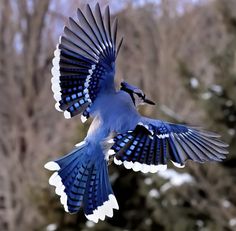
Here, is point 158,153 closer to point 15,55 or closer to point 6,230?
point 6,230

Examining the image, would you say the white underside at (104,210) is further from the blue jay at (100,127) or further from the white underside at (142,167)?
the white underside at (142,167)

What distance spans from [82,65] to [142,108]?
370 centimetres

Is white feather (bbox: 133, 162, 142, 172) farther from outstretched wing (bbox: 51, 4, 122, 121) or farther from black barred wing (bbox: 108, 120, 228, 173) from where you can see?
outstretched wing (bbox: 51, 4, 122, 121)

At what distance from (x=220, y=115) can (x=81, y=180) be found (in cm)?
420

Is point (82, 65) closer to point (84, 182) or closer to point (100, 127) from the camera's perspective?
point (100, 127)

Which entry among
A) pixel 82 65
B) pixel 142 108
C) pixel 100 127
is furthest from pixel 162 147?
pixel 142 108

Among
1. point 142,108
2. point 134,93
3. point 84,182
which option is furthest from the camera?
point 142,108

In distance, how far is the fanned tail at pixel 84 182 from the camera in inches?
62.7

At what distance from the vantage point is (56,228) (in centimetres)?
610

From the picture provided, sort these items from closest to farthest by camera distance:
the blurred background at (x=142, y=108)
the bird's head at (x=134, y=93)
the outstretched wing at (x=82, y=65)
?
the bird's head at (x=134, y=93), the outstretched wing at (x=82, y=65), the blurred background at (x=142, y=108)

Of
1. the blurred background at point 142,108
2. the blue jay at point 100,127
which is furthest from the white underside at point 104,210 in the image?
the blurred background at point 142,108

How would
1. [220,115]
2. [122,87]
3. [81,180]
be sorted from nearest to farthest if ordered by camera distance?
[122,87]
[81,180]
[220,115]

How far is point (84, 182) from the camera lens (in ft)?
5.49

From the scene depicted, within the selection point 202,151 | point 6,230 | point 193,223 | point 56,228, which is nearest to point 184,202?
point 193,223
